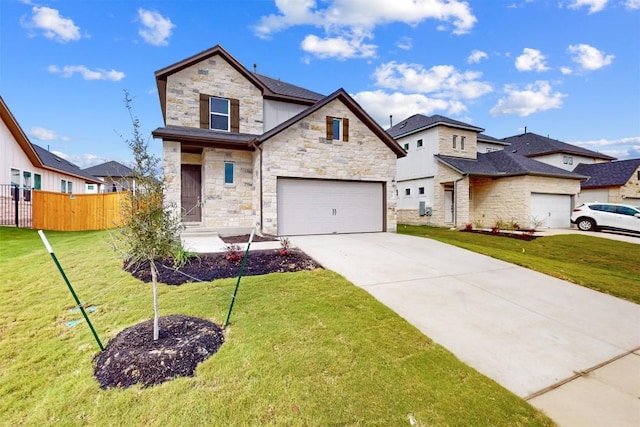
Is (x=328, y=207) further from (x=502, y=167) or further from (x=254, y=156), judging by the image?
(x=502, y=167)

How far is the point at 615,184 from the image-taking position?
20078mm

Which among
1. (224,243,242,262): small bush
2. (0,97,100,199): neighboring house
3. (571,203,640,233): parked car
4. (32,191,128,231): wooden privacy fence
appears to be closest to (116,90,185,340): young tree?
(224,243,242,262): small bush

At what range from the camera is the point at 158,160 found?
347 cm

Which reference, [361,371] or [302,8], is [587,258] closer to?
[361,371]

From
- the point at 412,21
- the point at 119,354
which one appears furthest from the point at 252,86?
the point at 119,354

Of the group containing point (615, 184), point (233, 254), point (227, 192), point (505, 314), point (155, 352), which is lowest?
point (505, 314)

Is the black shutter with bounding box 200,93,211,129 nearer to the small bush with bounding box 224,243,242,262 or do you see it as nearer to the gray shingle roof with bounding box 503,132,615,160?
the small bush with bounding box 224,243,242,262

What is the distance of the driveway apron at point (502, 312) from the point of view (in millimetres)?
3258

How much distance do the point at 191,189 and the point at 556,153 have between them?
30.0 m

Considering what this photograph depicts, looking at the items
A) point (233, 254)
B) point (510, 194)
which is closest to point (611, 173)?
point (510, 194)

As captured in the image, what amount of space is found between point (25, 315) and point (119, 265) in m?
2.32

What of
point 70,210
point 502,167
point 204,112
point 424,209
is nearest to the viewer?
point 204,112

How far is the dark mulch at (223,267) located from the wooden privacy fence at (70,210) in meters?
8.50

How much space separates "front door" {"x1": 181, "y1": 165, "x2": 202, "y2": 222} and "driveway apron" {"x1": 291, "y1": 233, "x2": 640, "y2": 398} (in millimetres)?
6700
